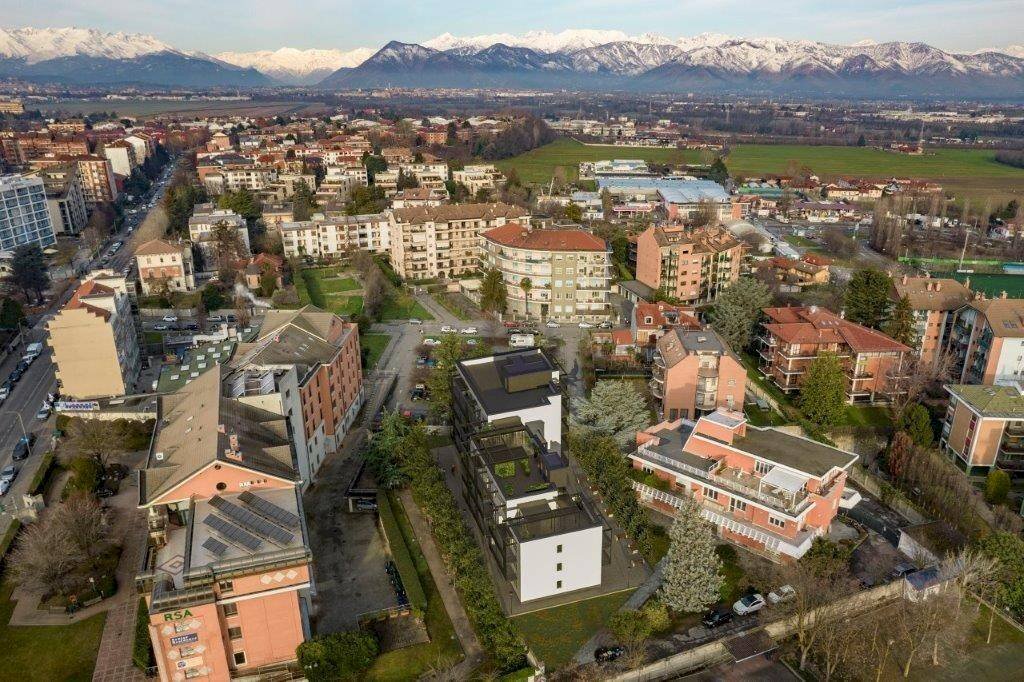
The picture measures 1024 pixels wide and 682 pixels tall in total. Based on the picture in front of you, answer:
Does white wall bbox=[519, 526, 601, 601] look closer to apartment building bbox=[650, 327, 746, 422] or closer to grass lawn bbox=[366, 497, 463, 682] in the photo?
grass lawn bbox=[366, 497, 463, 682]

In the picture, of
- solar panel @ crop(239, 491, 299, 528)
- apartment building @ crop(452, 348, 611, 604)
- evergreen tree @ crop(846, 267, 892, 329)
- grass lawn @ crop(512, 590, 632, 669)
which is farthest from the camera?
evergreen tree @ crop(846, 267, 892, 329)

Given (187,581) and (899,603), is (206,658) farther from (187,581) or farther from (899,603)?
(899,603)

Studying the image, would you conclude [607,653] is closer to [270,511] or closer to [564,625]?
[564,625]

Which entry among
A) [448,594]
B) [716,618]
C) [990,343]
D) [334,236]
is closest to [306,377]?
[448,594]

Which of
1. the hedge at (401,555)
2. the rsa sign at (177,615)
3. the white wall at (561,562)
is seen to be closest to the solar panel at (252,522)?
the rsa sign at (177,615)

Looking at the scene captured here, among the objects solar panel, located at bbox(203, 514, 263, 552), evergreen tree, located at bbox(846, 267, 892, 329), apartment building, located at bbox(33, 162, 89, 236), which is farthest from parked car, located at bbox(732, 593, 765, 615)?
apartment building, located at bbox(33, 162, 89, 236)

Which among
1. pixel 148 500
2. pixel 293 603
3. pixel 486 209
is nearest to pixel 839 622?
pixel 293 603
